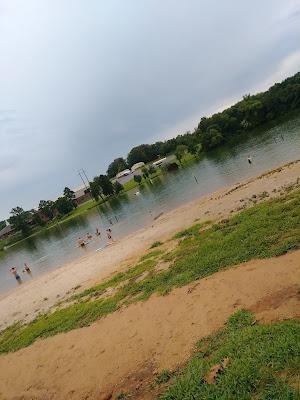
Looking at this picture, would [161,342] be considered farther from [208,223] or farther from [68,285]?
[68,285]

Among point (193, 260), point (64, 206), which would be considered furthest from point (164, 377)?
point (64, 206)

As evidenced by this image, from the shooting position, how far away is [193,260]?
18.7m

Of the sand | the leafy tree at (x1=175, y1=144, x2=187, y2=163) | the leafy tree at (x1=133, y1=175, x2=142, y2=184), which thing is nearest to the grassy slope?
the sand

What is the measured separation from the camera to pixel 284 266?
44.1 feet

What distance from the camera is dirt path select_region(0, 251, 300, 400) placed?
1151 centimetres

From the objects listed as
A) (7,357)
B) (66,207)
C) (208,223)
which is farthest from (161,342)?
(66,207)

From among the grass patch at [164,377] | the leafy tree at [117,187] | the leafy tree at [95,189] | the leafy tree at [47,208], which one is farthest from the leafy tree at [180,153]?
the grass patch at [164,377]

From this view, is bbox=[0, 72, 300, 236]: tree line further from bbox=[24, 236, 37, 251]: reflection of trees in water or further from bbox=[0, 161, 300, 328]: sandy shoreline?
bbox=[0, 161, 300, 328]: sandy shoreline

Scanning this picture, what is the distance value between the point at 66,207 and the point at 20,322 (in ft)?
374

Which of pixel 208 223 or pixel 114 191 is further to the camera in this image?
pixel 114 191

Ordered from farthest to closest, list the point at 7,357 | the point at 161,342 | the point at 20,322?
1. the point at 20,322
2. the point at 7,357
3. the point at 161,342

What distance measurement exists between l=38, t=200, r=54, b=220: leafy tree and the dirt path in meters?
130

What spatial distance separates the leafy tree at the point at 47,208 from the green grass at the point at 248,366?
454 ft

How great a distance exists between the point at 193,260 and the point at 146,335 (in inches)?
228
